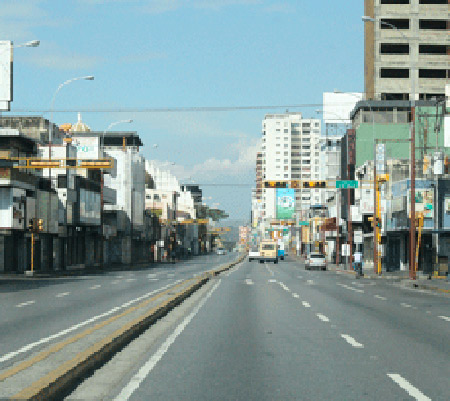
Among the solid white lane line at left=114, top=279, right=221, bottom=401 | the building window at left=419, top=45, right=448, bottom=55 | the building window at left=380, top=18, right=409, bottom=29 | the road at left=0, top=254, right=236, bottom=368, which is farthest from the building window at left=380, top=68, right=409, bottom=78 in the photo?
the solid white lane line at left=114, top=279, right=221, bottom=401

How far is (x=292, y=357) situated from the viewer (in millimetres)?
13336

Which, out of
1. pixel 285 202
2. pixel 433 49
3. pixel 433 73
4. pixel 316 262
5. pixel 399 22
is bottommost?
pixel 316 262

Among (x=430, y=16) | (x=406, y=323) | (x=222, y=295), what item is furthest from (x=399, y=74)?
(x=406, y=323)

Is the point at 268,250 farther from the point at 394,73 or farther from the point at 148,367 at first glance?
the point at 148,367

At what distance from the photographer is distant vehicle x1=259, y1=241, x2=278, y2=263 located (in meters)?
119

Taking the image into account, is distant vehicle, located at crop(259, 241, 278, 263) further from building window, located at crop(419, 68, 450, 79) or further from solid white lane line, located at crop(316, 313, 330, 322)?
solid white lane line, located at crop(316, 313, 330, 322)

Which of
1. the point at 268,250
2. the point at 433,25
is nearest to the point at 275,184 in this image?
the point at 268,250

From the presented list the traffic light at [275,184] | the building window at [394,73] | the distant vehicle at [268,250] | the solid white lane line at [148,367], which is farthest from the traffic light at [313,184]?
the building window at [394,73]

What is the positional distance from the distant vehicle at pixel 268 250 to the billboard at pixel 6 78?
74972 mm

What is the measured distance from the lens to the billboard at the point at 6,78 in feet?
155

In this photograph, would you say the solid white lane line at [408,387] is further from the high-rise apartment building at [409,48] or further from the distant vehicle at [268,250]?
the high-rise apartment building at [409,48]

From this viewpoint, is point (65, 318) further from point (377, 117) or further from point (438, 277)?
point (377, 117)

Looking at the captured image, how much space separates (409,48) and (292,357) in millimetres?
111696

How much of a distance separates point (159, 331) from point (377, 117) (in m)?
102
